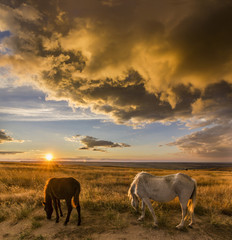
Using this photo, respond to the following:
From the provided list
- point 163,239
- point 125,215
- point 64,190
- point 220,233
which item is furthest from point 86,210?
point 220,233

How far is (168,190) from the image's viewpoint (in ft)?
17.1

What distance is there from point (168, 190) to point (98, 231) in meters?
2.61

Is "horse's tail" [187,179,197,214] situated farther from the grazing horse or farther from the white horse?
the grazing horse

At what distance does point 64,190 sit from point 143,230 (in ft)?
9.47

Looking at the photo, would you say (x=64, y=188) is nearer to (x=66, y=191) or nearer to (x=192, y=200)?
(x=66, y=191)

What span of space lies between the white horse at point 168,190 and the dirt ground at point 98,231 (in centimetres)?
32

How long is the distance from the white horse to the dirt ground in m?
0.32

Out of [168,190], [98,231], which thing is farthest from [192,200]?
[98,231]

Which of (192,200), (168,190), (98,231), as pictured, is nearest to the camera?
(98,231)

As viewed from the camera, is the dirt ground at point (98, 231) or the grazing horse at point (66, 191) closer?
the dirt ground at point (98, 231)

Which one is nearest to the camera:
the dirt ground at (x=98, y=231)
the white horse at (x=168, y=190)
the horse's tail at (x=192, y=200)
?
the dirt ground at (x=98, y=231)

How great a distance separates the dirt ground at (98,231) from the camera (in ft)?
15.7

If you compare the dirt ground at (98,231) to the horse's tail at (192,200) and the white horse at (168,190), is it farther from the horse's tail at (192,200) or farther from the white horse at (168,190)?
the horse's tail at (192,200)

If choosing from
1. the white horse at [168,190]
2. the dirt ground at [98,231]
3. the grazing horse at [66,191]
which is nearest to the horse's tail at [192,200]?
the white horse at [168,190]
